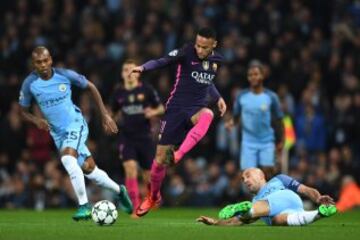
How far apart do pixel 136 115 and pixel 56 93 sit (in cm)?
376

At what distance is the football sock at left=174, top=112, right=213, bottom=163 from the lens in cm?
1485

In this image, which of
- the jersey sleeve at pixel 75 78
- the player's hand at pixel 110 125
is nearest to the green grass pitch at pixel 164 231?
the player's hand at pixel 110 125

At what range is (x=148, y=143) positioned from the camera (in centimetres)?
1825

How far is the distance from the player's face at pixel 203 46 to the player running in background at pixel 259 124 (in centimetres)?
302

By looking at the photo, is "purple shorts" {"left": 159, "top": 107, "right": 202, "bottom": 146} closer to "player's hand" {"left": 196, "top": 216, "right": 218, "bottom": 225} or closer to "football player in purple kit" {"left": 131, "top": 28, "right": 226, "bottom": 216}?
"football player in purple kit" {"left": 131, "top": 28, "right": 226, "bottom": 216}

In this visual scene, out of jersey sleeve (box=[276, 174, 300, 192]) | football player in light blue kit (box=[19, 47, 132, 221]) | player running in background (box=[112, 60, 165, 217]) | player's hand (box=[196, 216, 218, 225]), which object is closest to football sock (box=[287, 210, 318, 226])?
jersey sleeve (box=[276, 174, 300, 192])

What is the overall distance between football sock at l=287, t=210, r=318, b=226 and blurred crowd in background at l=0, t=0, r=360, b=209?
858cm

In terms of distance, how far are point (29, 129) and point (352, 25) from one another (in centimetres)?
757

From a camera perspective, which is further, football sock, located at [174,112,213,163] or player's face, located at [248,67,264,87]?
player's face, located at [248,67,264,87]

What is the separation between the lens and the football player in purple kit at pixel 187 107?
14867mm

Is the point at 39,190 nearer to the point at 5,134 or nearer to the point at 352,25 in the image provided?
the point at 5,134

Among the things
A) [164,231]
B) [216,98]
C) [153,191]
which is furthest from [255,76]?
[164,231]

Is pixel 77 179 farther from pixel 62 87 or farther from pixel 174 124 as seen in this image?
pixel 174 124

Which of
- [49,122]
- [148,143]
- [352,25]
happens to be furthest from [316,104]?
[49,122]
